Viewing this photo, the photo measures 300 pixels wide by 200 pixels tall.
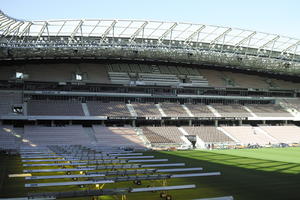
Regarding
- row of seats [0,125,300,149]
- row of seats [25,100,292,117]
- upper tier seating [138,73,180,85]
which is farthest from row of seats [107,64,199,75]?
row of seats [0,125,300,149]

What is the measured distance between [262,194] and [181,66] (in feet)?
151

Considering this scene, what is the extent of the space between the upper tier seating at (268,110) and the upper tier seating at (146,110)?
18192 mm

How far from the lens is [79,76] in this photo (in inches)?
1978

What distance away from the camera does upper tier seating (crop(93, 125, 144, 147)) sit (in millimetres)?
41625

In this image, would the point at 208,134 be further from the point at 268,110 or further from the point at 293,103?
the point at 293,103

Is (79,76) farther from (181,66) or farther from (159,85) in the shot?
(181,66)

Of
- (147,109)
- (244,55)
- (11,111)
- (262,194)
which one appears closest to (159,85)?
(147,109)

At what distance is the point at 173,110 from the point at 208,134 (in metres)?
6.87

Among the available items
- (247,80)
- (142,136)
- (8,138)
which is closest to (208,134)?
(142,136)

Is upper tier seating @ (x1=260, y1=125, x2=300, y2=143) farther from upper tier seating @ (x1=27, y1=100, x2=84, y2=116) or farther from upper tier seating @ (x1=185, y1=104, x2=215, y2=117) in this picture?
upper tier seating @ (x1=27, y1=100, x2=84, y2=116)

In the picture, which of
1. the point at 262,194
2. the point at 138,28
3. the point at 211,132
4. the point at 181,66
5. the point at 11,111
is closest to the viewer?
the point at 262,194

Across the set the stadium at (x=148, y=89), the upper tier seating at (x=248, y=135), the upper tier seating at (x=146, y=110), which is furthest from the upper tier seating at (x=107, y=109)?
the upper tier seating at (x=248, y=135)

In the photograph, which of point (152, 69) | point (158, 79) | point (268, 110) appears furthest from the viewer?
point (268, 110)

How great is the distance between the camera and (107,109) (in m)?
48.8
